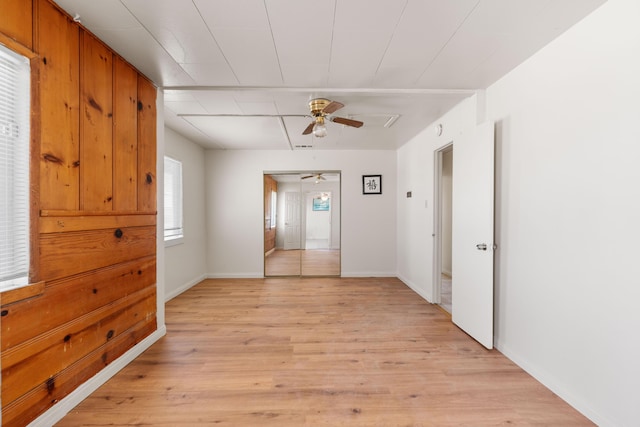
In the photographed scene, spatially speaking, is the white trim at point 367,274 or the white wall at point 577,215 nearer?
the white wall at point 577,215

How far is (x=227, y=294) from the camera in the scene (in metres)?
4.09

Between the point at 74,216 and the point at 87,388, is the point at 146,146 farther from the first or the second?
the point at 87,388

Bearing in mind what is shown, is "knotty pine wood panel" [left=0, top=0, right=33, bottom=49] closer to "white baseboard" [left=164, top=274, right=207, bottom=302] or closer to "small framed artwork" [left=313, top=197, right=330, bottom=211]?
"white baseboard" [left=164, top=274, right=207, bottom=302]

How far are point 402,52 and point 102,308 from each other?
112 inches

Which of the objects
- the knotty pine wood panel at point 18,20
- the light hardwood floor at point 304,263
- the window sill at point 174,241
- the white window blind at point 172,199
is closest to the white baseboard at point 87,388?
the window sill at point 174,241

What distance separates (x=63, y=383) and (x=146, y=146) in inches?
70.6

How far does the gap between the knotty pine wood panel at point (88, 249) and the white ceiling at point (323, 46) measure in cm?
134

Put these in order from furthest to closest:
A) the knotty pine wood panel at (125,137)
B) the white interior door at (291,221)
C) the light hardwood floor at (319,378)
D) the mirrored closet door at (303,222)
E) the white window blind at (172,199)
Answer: the white interior door at (291,221)
the mirrored closet door at (303,222)
the white window blind at (172,199)
the knotty pine wood panel at (125,137)
the light hardwood floor at (319,378)

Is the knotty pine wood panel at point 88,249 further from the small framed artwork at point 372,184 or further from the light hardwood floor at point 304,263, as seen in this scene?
the small framed artwork at point 372,184

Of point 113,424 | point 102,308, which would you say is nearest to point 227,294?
point 102,308

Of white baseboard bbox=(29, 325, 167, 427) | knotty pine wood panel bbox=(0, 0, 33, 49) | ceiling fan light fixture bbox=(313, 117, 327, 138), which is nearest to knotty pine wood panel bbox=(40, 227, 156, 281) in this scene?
white baseboard bbox=(29, 325, 167, 427)

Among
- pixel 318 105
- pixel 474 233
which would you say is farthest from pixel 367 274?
pixel 318 105

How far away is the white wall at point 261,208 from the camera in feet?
16.7

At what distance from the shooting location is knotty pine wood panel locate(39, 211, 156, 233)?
155 cm
